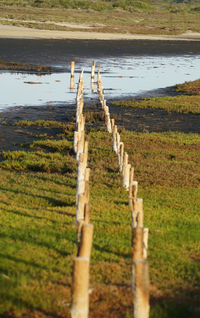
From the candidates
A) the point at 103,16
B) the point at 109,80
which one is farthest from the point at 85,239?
the point at 103,16

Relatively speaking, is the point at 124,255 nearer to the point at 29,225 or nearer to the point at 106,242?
the point at 106,242

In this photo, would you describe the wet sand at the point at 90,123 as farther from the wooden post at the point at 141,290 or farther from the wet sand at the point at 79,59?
the wooden post at the point at 141,290

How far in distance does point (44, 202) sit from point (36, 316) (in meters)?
6.45

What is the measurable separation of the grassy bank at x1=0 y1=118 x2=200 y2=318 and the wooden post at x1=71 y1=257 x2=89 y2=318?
2.32ft

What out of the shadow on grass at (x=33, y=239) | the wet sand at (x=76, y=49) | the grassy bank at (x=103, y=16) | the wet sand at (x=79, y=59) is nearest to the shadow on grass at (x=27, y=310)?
the shadow on grass at (x=33, y=239)

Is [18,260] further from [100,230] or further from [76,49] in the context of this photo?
[76,49]

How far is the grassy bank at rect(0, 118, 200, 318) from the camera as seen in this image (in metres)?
7.63

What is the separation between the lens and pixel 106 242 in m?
10.2

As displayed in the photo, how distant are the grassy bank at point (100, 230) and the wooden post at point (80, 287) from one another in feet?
2.32

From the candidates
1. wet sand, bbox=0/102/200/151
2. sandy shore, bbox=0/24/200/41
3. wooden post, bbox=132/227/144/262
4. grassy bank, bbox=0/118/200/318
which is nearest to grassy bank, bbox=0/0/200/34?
sandy shore, bbox=0/24/200/41

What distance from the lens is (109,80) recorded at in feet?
168

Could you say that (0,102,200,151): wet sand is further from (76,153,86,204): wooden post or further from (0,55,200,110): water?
(76,153,86,204): wooden post

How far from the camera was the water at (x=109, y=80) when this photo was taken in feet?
128

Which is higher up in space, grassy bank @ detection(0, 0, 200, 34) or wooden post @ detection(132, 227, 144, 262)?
grassy bank @ detection(0, 0, 200, 34)
